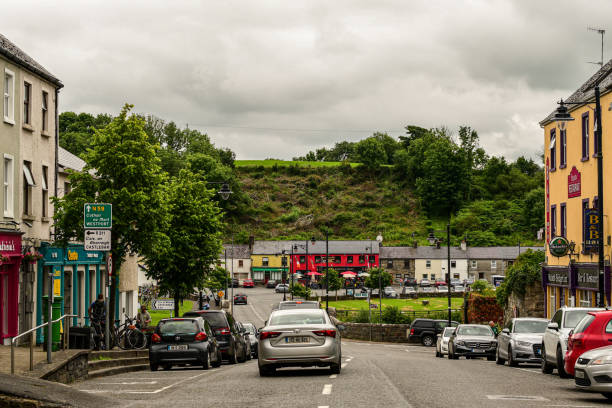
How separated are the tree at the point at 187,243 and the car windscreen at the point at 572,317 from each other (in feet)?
70.2

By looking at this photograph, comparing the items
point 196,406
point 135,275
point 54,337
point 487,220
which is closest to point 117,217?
point 54,337

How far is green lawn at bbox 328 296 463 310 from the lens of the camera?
89.4 meters

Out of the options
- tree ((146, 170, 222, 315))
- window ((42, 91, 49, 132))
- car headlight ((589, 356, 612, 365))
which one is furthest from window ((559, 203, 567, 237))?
car headlight ((589, 356, 612, 365))

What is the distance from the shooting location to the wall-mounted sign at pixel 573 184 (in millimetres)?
39688

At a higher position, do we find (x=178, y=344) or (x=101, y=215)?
(x=101, y=215)

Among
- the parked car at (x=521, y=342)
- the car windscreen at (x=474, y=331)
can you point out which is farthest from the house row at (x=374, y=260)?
the parked car at (x=521, y=342)

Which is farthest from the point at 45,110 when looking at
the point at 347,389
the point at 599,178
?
the point at 347,389

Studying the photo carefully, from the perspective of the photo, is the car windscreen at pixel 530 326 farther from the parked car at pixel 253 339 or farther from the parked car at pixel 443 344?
the parked car at pixel 253 339

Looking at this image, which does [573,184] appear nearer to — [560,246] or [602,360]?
[560,246]

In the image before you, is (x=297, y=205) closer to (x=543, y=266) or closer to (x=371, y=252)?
(x=371, y=252)

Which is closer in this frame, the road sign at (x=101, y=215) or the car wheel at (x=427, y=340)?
the road sign at (x=101, y=215)

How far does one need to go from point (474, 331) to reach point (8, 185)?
18.4 meters

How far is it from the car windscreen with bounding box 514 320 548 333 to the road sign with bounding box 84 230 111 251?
13.4 metres

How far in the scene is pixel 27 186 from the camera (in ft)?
100
